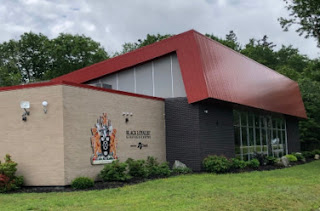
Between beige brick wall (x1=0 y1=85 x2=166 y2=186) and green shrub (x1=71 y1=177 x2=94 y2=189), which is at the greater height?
beige brick wall (x1=0 y1=85 x2=166 y2=186)

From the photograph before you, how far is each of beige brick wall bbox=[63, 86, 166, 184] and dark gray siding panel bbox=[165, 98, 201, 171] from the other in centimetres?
35

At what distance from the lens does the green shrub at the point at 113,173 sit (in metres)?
14.6

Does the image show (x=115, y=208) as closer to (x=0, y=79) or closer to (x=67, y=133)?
(x=67, y=133)

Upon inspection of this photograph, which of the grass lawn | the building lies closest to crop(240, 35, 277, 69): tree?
the building

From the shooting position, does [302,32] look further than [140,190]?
Yes

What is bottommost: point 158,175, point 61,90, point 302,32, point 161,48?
point 158,175

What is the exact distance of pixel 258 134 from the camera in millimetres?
25859

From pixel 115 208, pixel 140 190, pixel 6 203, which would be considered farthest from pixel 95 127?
pixel 115 208

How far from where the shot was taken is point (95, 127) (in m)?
15.1

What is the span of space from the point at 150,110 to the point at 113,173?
4875mm

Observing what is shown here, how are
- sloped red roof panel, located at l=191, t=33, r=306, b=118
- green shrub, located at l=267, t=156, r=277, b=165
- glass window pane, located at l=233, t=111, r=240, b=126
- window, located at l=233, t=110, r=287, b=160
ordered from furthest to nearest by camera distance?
1. green shrub, located at l=267, t=156, r=277, b=165
2. window, located at l=233, t=110, r=287, b=160
3. glass window pane, located at l=233, t=111, r=240, b=126
4. sloped red roof panel, located at l=191, t=33, r=306, b=118

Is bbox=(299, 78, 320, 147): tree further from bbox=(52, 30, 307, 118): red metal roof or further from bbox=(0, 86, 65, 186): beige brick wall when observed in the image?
bbox=(0, 86, 65, 186): beige brick wall

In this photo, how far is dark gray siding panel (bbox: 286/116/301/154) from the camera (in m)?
32.4

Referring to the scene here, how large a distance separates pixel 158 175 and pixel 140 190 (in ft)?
14.9
